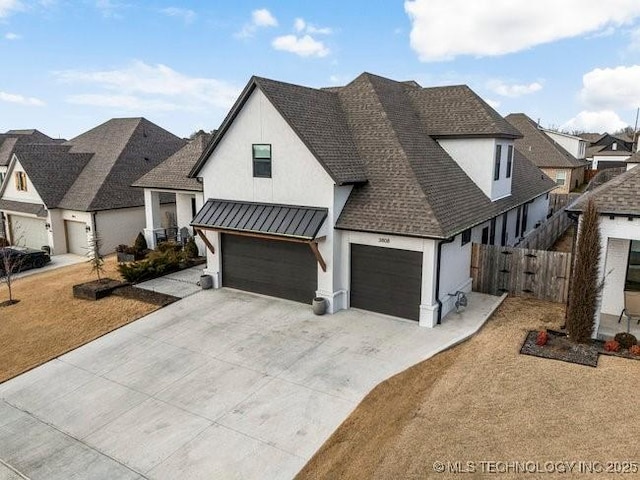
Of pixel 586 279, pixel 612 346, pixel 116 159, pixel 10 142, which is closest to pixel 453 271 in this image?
pixel 586 279

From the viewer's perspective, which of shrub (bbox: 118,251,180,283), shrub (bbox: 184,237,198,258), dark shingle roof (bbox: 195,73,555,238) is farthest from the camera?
shrub (bbox: 184,237,198,258)

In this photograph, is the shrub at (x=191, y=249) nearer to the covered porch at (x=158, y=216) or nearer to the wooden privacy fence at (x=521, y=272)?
the covered porch at (x=158, y=216)

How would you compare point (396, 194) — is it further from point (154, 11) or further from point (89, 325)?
point (154, 11)

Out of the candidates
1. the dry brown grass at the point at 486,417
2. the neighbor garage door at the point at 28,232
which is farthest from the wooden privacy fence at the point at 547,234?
the neighbor garage door at the point at 28,232

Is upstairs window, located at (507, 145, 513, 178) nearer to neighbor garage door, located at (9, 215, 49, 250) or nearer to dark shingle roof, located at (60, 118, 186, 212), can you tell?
dark shingle roof, located at (60, 118, 186, 212)

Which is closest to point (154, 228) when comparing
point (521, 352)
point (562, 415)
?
point (521, 352)

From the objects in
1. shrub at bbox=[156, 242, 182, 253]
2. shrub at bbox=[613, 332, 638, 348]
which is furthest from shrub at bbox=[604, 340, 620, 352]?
shrub at bbox=[156, 242, 182, 253]

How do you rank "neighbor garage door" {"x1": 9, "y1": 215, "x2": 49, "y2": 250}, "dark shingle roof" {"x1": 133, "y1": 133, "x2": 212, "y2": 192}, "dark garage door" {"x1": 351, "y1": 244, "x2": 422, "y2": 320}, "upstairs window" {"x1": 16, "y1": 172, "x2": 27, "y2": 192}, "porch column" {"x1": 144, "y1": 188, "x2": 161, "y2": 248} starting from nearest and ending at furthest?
"dark garage door" {"x1": 351, "y1": 244, "x2": 422, "y2": 320} → "dark shingle roof" {"x1": 133, "y1": 133, "x2": 212, "y2": 192} → "porch column" {"x1": 144, "y1": 188, "x2": 161, "y2": 248} → "upstairs window" {"x1": 16, "y1": 172, "x2": 27, "y2": 192} → "neighbor garage door" {"x1": 9, "y1": 215, "x2": 49, "y2": 250}

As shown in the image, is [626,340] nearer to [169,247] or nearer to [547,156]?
[169,247]
